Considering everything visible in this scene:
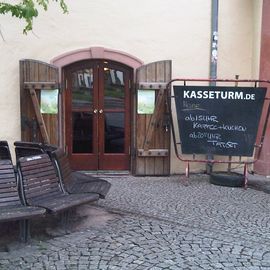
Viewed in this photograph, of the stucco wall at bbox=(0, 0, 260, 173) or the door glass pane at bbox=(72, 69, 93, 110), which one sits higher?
the stucco wall at bbox=(0, 0, 260, 173)

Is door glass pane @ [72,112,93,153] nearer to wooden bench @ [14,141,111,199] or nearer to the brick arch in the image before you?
the brick arch

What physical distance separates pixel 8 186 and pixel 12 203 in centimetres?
18

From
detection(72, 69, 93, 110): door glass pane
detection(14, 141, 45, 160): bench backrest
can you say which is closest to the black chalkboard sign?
detection(72, 69, 93, 110): door glass pane

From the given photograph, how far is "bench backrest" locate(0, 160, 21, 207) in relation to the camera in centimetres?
479

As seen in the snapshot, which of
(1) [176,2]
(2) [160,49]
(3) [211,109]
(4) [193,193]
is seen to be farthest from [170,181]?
(1) [176,2]

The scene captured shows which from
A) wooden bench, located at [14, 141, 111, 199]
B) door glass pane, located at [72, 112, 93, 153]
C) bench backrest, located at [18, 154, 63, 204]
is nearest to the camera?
bench backrest, located at [18, 154, 63, 204]

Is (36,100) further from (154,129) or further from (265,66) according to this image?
(265,66)

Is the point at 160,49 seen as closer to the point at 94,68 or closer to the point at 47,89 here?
the point at 94,68

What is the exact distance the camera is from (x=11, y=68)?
7.79 meters

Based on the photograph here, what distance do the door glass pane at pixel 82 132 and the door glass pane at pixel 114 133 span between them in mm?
265

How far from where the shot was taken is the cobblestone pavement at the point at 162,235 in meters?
4.28

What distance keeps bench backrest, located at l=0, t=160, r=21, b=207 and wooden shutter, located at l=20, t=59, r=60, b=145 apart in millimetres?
2746

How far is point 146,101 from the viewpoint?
307 inches

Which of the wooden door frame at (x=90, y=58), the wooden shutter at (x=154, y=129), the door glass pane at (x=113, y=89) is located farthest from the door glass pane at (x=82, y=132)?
the wooden shutter at (x=154, y=129)
